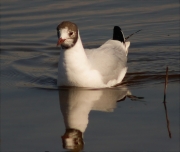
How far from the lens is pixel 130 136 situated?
6.94 metres

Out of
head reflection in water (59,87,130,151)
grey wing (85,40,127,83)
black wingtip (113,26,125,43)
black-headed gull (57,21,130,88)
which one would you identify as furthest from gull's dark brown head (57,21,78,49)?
black wingtip (113,26,125,43)

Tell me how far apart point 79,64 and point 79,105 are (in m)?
0.75

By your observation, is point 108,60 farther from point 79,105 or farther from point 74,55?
point 79,105

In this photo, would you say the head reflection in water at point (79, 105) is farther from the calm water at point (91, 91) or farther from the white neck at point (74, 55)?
the white neck at point (74, 55)

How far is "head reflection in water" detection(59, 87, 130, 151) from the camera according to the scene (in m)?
7.03

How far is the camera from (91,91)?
8930mm

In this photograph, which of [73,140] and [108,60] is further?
[108,60]

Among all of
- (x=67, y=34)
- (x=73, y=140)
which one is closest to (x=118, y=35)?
(x=67, y=34)

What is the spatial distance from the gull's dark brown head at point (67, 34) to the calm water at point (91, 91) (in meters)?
0.74

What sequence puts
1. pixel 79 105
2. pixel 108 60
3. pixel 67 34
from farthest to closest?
pixel 108 60 → pixel 67 34 → pixel 79 105

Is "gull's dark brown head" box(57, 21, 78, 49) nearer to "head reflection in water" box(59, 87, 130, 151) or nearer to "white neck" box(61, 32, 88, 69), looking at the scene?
"white neck" box(61, 32, 88, 69)

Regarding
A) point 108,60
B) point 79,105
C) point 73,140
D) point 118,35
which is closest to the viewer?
point 73,140

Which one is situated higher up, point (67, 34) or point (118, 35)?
point (67, 34)

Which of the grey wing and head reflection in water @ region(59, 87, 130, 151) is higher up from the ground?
the grey wing
